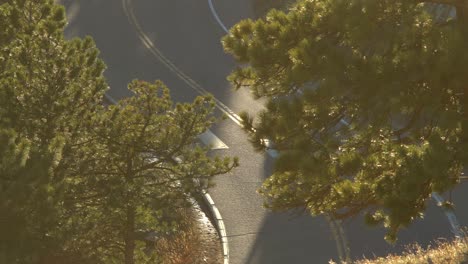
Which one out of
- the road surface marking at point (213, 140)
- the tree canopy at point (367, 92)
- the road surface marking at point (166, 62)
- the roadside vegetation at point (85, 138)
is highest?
the road surface marking at point (166, 62)

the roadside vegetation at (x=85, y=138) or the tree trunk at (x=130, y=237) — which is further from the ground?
the roadside vegetation at (x=85, y=138)

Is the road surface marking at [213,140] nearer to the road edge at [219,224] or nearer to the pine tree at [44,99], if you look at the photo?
the road edge at [219,224]

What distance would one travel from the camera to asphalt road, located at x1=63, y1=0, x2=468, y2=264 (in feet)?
65.2

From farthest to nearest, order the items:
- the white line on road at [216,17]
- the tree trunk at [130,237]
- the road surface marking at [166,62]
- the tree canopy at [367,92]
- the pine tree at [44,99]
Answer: the white line on road at [216,17] → the road surface marking at [166,62] → the tree trunk at [130,237] → the pine tree at [44,99] → the tree canopy at [367,92]

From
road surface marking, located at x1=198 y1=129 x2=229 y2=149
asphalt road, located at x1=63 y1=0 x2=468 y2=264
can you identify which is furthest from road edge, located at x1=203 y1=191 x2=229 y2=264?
road surface marking, located at x1=198 y1=129 x2=229 y2=149

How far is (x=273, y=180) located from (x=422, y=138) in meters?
2.08

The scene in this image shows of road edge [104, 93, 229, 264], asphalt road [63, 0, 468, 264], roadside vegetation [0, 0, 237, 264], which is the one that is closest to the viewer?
roadside vegetation [0, 0, 237, 264]

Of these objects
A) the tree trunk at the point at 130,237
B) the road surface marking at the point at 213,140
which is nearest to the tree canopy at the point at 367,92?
the tree trunk at the point at 130,237

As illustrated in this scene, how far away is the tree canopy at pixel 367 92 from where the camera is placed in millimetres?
9773

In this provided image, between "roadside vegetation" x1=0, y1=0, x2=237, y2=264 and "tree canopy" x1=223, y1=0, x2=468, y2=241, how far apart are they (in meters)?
3.56

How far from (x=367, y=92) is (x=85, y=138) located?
6.19m

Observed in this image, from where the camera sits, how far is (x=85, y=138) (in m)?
14.7

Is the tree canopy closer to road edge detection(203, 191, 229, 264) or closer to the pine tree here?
the pine tree

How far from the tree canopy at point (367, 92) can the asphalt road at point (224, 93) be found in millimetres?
4193
